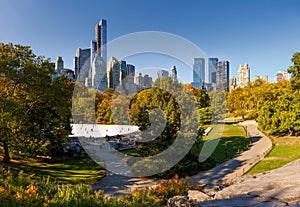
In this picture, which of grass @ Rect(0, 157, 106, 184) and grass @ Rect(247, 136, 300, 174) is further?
grass @ Rect(247, 136, 300, 174)

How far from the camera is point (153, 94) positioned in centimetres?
1806

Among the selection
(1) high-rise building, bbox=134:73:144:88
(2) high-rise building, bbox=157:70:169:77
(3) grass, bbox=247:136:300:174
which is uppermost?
(1) high-rise building, bbox=134:73:144:88

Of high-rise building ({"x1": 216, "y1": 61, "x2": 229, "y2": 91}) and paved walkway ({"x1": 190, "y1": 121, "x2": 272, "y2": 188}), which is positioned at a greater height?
high-rise building ({"x1": 216, "y1": 61, "x2": 229, "y2": 91})

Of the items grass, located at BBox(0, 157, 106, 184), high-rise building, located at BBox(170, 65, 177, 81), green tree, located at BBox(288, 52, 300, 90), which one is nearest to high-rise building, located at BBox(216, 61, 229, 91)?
green tree, located at BBox(288, 52, 300, 90)

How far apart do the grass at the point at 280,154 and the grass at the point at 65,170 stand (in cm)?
883

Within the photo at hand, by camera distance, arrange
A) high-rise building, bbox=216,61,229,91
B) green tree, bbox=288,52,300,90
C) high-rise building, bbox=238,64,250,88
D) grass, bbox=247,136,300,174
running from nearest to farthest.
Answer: grass, bbox=247,136,300,174
green tree, bbox=288,52,300,90
high-rise building, bbox=216,61,229,91
high-rise building, bbox=238,64,250,88

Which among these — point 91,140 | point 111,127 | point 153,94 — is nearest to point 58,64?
point 111,127

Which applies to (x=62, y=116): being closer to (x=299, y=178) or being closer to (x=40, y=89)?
(x=40, y=89)

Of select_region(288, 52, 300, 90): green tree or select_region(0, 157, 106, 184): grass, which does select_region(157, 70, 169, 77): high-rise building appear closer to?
select_region(0, 157, 106, 184): grass

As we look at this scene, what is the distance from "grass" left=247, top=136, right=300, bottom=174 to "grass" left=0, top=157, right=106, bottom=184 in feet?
29.0

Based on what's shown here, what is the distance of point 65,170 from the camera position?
Answer: 14.7 m

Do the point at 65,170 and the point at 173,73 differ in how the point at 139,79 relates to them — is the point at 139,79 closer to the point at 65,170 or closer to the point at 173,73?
the point at 173,73

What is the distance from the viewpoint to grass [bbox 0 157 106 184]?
13131mm

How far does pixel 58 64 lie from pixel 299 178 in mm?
76543
